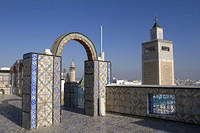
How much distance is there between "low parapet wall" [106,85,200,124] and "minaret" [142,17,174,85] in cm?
2325

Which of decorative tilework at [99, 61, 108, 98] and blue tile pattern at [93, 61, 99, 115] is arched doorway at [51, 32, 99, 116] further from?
decorative tilework at [99, 61, 108, 98]

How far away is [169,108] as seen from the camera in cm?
720

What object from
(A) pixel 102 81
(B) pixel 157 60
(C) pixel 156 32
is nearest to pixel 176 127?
(A) pixel 102 81

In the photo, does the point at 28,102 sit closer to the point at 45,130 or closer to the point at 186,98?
the point at 45,130

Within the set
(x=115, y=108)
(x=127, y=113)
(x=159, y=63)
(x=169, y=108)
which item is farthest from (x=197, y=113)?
(x=159, y=63)

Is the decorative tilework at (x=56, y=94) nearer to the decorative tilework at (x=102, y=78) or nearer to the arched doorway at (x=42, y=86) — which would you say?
the arched doorway at (x=42, y=86)

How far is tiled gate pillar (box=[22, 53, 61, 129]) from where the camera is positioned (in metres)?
5.98

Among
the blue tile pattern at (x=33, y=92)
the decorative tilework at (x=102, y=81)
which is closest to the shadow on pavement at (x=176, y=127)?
the decorative tilework at (x=102, y=81)

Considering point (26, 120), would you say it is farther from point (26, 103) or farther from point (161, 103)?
point (161, 103)

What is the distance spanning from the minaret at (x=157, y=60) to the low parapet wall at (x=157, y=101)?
2325 centimetres

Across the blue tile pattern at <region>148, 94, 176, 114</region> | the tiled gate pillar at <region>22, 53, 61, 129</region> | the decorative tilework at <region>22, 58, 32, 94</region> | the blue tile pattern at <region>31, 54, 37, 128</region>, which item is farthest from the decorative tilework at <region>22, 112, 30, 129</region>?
the blue tile pattern at <region>148, 94, 176, 114</region>

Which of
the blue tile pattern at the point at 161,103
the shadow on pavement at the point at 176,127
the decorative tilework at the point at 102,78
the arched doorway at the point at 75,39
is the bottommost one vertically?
the shadow on pavement at the point at 176,127

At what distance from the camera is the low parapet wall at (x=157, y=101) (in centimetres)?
628

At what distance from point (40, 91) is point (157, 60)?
26885 millimetres
